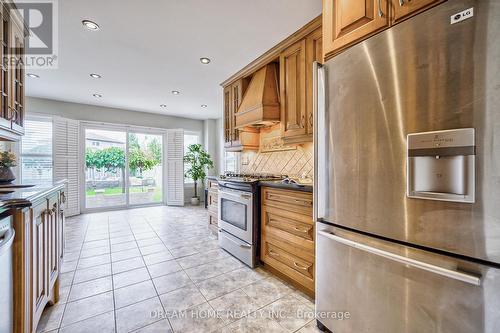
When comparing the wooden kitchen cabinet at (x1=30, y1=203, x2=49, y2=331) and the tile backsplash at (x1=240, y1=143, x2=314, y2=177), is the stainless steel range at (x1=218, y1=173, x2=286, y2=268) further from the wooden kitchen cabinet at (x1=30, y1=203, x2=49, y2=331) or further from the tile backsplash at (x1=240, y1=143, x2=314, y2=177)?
the wooden kitchen cabinet at (x1=30, y1=203, x2=49, y2=331)

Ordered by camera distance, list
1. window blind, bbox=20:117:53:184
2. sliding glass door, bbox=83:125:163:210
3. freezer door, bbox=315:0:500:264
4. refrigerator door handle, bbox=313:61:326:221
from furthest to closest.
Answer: sliding glass door, bbox=83:125:163:210
window blind, bbox=20:117:53:184
refrigerator door handle, bbox=313:61:326:221
freezer door, bbox=315:0:500:264

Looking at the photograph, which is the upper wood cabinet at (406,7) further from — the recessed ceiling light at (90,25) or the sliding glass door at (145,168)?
the sliding glass door at (145,168)

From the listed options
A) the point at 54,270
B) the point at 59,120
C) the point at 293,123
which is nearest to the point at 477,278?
the point at 293,123

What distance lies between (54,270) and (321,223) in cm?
214

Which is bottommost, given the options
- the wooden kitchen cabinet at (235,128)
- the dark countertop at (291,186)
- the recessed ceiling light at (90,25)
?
the dark countertop at (291,186)

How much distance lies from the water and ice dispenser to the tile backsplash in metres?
1.57

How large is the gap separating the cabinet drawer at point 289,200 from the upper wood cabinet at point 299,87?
0.66 meters

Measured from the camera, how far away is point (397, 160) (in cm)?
106

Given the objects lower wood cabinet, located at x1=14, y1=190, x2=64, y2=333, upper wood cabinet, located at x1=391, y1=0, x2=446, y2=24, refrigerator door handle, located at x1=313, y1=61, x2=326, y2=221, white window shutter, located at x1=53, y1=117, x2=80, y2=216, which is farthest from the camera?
white window shutter, located at x1=53, y1=117, x2=80, y2=216

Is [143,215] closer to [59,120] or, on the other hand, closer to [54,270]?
[59,120]

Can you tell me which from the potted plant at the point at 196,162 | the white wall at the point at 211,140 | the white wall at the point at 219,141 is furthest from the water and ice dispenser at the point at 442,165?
the white wall at the point at 211,140

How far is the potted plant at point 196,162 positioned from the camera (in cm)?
599

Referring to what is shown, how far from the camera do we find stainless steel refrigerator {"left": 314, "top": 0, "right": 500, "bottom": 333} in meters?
0.83

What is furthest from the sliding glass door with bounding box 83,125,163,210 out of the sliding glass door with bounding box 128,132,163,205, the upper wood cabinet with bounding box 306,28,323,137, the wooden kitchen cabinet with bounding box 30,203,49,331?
the upper wood cabinet with bounding box 306,28,323,137
